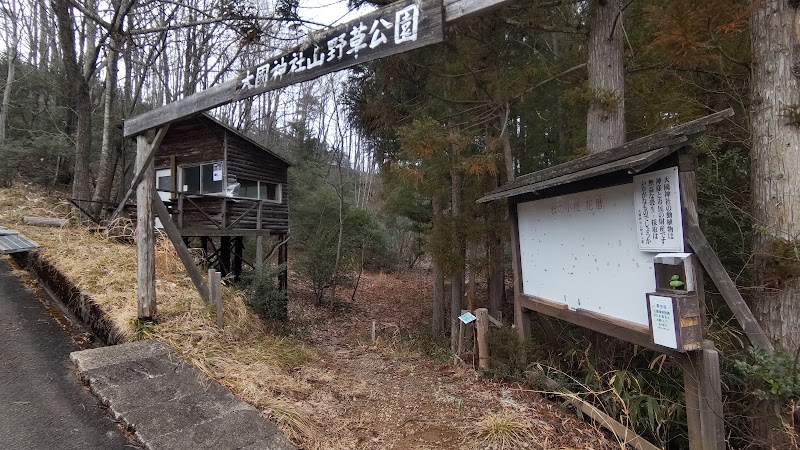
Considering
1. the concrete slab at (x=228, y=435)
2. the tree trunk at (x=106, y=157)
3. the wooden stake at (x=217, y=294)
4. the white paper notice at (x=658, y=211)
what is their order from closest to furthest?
the concrete slab at (x=228, y=435) → the white paper notice at (x=658, y=211) → the wooden stake at (x=217, y=294) → the tree trunk at (x=106, y=157)

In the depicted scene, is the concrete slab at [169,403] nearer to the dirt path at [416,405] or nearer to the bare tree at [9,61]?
the dirt path at [416,405]

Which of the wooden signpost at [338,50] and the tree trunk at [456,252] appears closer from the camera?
the wooden signpost at [338,50]

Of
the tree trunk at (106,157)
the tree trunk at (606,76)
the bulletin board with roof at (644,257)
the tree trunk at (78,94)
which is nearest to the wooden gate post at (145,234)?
the bulletin board with roof at (644,257)

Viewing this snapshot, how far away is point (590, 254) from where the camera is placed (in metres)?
3.80

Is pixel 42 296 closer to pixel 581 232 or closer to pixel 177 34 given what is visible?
pixel 581 232

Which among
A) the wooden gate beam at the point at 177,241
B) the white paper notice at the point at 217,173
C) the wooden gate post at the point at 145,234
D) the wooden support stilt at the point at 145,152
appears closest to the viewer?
the wooden gate post at the point at 145,234

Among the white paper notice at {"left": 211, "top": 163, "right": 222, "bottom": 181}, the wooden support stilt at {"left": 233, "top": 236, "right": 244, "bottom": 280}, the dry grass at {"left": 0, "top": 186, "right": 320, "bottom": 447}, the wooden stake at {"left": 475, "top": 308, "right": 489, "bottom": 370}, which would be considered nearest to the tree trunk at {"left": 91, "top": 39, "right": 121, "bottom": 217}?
the white paper notice at {"left": 211, "top": 163, "right": 222, "bottom": 181}

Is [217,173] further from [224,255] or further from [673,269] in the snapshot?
[673,269]

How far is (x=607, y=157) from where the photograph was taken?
3.50 metres

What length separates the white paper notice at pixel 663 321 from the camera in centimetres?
275

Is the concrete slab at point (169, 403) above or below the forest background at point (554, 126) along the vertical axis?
below

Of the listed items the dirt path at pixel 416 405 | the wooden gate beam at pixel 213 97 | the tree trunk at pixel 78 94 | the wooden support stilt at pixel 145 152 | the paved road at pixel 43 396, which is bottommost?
the dirt path at pixel 416 405

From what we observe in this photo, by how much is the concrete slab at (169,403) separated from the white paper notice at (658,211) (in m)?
2.92

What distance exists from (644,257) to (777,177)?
1451mm
